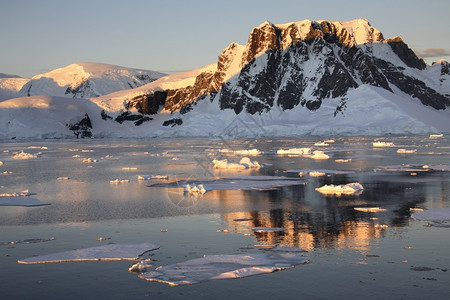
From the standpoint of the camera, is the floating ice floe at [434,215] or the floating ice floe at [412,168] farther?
the floating ice floe at [412,168]

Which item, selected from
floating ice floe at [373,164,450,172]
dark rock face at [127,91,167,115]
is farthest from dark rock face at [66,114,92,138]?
floating ice floe at [373,164,450,172]

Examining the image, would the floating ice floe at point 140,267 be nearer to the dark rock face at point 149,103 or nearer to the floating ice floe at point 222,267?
the floating ice floe at point 222,267

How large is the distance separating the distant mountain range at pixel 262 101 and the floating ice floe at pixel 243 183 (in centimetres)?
10267

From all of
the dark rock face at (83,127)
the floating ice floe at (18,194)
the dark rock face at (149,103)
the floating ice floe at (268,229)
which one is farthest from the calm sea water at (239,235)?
the dark rock face at (149,103)

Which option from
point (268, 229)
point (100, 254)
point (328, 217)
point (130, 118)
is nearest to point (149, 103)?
point (130, 118)

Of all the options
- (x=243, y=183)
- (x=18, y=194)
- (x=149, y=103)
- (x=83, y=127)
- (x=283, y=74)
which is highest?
(x=283, y=74)

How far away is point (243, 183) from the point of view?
29844mm

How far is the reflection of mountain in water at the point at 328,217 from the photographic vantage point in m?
15.7

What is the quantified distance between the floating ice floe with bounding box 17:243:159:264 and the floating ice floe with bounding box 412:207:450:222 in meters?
9.66

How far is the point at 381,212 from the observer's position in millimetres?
20047

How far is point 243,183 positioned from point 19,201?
1186 centimetres

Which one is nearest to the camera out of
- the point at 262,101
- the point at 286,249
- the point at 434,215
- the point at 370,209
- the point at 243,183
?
the point at 286,249

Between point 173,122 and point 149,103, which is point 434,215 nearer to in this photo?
point 173,122

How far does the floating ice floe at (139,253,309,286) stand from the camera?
12.2 metres
